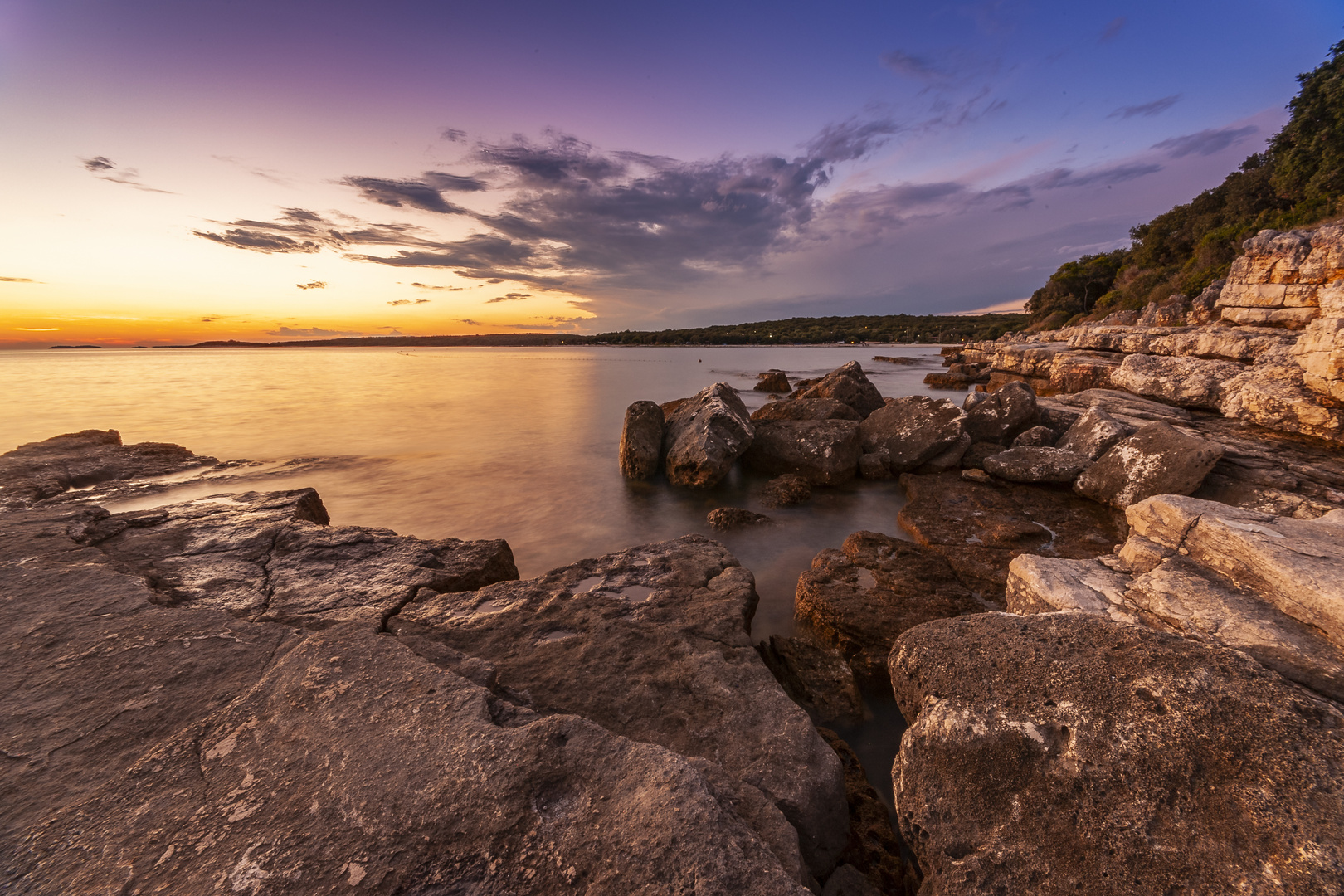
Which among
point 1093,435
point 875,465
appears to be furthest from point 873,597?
point 1093,435

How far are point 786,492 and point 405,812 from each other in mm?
6521

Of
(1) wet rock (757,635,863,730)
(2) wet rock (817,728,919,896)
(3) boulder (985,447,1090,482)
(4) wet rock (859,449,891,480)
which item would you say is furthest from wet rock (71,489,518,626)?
(3) boulder (985,447,1090,482)

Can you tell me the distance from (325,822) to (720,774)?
1402mm

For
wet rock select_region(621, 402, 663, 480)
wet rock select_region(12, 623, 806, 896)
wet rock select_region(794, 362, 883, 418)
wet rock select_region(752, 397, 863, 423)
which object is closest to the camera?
wet rock select_region(12, 623, 806, 896)

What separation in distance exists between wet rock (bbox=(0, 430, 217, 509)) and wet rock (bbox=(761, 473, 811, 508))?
359 inches

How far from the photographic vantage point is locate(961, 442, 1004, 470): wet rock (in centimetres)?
810

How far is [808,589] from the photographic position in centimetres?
449

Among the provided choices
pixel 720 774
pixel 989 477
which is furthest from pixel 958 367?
pixel 720 774

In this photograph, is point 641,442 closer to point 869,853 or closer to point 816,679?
point 816,679

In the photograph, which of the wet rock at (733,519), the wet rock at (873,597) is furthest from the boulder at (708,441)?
the wet rock at (873,597)

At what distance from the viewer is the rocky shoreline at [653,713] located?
5.25 feet

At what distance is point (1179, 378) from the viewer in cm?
967

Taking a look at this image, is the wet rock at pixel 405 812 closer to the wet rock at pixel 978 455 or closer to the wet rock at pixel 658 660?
the wet rock at pixel 658 660

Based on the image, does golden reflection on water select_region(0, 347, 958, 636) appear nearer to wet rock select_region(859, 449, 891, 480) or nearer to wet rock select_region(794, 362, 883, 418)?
wet rock select_region(859, 449, 891, 480)
